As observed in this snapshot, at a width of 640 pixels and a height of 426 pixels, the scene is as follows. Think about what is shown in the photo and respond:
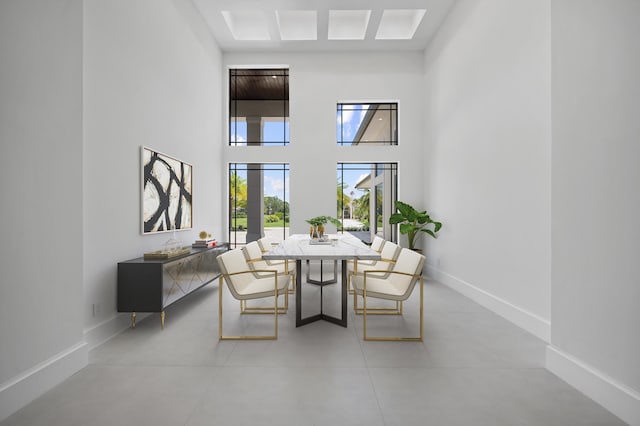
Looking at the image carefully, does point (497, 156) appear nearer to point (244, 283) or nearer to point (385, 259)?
point (385, 259)

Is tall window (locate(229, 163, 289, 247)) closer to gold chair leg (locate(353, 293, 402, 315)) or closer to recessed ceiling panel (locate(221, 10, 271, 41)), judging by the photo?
recessed ceiling panel (locate(221, 10, 271, 41))

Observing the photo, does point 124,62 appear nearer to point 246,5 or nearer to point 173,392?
point 246,5

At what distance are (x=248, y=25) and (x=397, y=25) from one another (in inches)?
126

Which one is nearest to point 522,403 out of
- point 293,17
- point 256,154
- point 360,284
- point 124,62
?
point 360,284

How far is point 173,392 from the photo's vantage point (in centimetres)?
188

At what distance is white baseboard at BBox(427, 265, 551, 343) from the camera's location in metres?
2.80

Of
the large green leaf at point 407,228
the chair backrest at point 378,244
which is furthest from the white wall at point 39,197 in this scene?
the large green leaf at point 407,228

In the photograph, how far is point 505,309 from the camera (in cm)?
335

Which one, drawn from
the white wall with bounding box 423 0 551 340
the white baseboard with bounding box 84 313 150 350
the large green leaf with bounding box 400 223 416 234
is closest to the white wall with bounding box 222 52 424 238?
the large green leaf with bounding box 400 223 416 234

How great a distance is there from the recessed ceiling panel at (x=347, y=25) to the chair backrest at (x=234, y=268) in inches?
208

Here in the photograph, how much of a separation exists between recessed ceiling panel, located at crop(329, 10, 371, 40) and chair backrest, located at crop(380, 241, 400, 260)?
466cm

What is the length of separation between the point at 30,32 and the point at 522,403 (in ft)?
13.8

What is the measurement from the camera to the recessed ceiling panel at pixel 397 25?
219 inches

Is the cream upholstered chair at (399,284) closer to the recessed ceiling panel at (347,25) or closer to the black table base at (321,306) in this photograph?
the black table base at (321,306)
